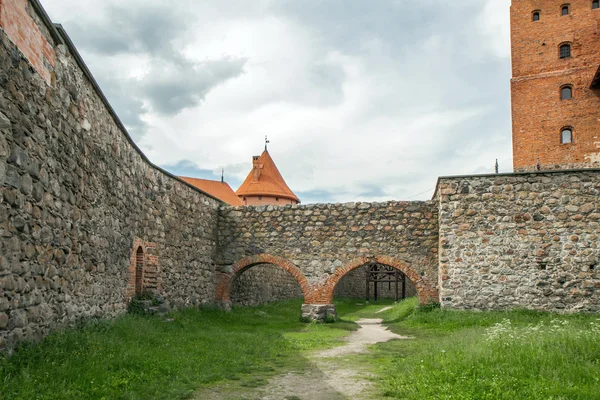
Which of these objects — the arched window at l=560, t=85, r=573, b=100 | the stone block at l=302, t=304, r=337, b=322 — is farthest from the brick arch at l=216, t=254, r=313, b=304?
the arched window at l=560, t=85, r=573, b=100

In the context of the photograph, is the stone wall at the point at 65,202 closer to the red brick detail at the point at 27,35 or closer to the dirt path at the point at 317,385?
the red brick detail at the point at 27,35

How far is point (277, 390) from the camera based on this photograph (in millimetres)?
5859

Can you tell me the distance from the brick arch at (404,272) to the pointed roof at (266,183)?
83.4 ft

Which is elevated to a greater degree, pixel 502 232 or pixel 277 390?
pixel 502 232

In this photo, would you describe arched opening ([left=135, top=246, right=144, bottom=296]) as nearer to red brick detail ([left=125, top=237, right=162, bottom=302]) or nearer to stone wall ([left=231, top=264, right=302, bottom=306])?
red brick detail ([left=125, top=237, right=162, bottom=302])

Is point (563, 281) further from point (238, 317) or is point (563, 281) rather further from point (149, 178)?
point (149, 178)

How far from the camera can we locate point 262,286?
18.9 metres

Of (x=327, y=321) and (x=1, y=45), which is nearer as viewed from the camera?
(x=1, y=45)

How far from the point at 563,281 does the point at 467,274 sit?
2179 mm

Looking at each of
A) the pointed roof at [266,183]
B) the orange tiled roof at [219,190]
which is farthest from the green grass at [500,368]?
the orange tiled roof at [219,190]

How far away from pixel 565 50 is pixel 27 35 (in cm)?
3027

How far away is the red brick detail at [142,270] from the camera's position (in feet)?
33.8

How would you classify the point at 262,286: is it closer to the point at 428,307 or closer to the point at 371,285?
the point at 428,307

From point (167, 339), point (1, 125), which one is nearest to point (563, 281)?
point (167, 339)
